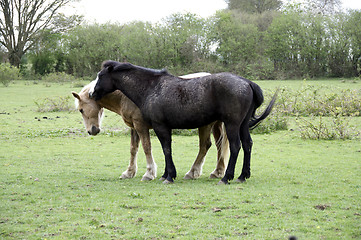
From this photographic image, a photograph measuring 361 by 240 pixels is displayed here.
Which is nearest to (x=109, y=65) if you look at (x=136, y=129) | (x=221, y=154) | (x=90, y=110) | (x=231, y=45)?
(x=90, y=110)

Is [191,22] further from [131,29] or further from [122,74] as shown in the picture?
[122,74]

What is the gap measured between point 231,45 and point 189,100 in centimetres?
3261

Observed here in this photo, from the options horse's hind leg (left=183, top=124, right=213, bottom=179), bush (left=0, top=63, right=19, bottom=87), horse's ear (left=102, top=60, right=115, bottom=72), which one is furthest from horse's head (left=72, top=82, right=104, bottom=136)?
bush (left=0, top=63, right=19, bottom=87)

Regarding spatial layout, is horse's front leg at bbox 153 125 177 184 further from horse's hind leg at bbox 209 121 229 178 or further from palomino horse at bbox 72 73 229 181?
horse's hind leg at bbox 209 121 229 178

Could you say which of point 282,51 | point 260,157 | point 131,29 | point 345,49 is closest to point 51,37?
point 131,29

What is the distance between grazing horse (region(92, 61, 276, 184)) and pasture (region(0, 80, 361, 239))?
79cm

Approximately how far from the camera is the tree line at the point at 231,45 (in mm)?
35688

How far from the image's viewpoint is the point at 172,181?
25.2 feet

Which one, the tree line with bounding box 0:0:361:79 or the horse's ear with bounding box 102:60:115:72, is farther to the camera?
the tree line with bounding box 0:0:361:79

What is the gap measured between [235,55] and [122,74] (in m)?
31.8

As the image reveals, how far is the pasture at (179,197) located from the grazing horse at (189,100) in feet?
2.58

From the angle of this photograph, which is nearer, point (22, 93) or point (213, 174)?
point (213, 174)

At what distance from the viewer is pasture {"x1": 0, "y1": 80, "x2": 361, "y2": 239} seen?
197 inches

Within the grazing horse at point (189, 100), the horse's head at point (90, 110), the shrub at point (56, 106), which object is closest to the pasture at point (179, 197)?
the grazing horse at point (189, 100)
